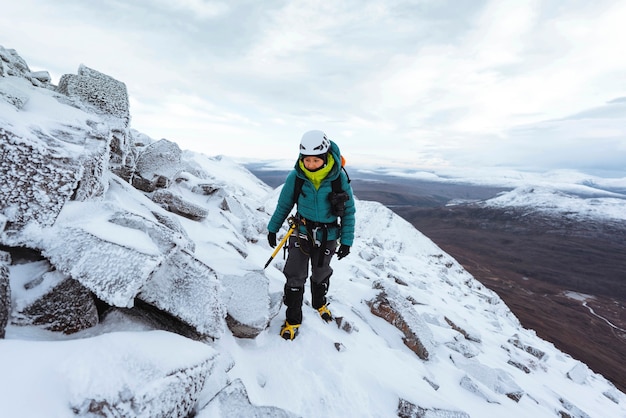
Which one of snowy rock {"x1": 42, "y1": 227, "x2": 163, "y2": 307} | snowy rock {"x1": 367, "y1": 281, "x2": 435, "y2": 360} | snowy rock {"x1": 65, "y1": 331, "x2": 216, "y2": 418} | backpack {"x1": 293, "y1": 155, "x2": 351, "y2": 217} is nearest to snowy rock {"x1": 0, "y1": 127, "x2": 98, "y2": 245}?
snowy rock {"x1": 42, "y1": 227, "x2": 163, "y2": 307}

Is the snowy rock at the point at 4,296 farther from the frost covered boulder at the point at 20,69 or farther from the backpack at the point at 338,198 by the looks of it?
the frost covered boulder at the point at 20,69

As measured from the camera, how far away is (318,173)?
4895mm

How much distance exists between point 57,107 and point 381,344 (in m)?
7.56

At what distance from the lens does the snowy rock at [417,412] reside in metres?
3.94

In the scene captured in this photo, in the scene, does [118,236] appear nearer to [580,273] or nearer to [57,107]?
[57,107]

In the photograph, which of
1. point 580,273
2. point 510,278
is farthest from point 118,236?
point 580,273

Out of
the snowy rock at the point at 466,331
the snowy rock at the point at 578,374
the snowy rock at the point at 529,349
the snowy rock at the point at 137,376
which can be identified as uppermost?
the snowy rock at the point at 137,376

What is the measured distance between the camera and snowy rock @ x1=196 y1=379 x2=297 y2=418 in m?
2.82

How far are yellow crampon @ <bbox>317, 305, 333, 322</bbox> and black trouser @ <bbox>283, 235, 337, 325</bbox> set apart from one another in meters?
0.68

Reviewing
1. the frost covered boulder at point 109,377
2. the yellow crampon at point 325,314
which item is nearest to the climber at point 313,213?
the yellow crampon at point 325,314

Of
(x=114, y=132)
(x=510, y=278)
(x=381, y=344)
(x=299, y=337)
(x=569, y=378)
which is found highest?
(x=114, y=132)

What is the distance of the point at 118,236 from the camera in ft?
11.1

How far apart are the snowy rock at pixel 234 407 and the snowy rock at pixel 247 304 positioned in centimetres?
A: 125

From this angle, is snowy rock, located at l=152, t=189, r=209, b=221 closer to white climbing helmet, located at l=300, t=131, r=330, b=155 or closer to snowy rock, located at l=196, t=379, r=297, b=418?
white climbing helmet, located at l=300, t=131, r=330, b=155
